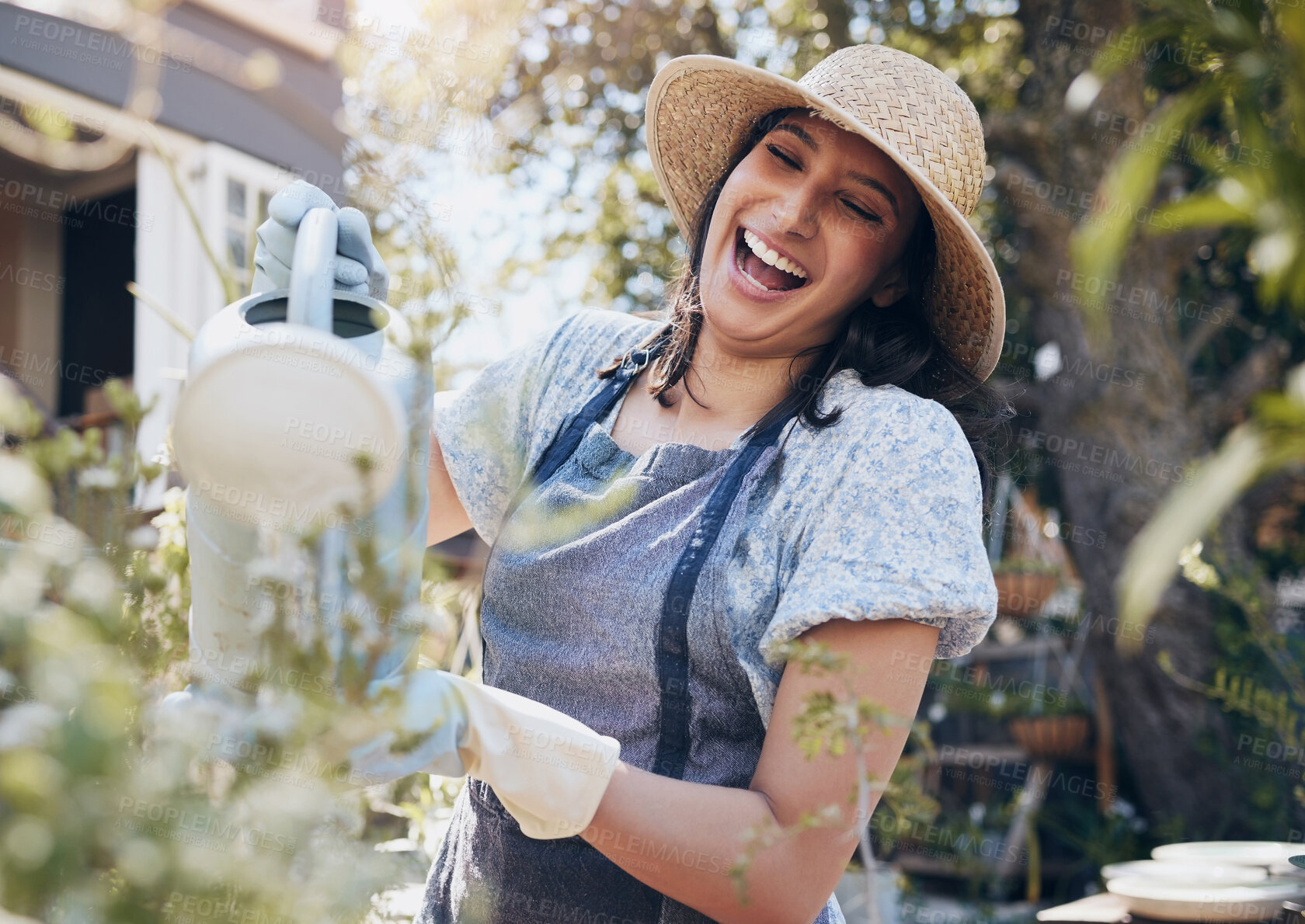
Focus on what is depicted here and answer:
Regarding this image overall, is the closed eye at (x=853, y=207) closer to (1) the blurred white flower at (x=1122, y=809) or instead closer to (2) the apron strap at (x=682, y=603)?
(2) the apron strap at (x=682, y=603)

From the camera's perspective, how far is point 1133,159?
83 centimetres

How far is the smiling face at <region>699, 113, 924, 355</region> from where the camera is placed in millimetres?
1435

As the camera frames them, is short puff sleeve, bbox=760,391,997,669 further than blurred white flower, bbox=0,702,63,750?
Yes

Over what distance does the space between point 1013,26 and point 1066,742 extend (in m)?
4.15

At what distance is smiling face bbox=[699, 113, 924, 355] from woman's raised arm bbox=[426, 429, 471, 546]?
45 cm

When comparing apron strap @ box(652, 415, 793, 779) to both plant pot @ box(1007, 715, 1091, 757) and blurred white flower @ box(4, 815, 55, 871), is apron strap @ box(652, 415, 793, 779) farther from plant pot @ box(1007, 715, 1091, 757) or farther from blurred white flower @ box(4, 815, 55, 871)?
plant pot @ box(1007, 715, 1091, 757)

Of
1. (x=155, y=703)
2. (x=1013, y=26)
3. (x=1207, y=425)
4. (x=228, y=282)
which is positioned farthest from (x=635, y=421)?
(x=1013, y=26)

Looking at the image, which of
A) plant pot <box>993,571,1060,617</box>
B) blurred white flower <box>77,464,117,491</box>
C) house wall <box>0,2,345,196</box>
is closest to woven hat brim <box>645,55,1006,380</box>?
blurred white flower <box>77,464,117,491</box>

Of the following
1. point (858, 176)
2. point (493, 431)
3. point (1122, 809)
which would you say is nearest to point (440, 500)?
point (493, 431)

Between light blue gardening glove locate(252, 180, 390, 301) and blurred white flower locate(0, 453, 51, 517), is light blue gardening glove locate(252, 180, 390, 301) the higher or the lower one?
the lower one

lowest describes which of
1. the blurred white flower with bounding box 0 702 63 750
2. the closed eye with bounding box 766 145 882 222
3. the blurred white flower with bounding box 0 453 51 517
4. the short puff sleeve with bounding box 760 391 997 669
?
the short puff sleeve with bounding box 760 391 997 669

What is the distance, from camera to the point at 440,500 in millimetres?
1552

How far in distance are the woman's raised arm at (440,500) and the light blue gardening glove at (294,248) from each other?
1.41ft

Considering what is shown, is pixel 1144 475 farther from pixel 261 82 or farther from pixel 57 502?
pixel 57 502
